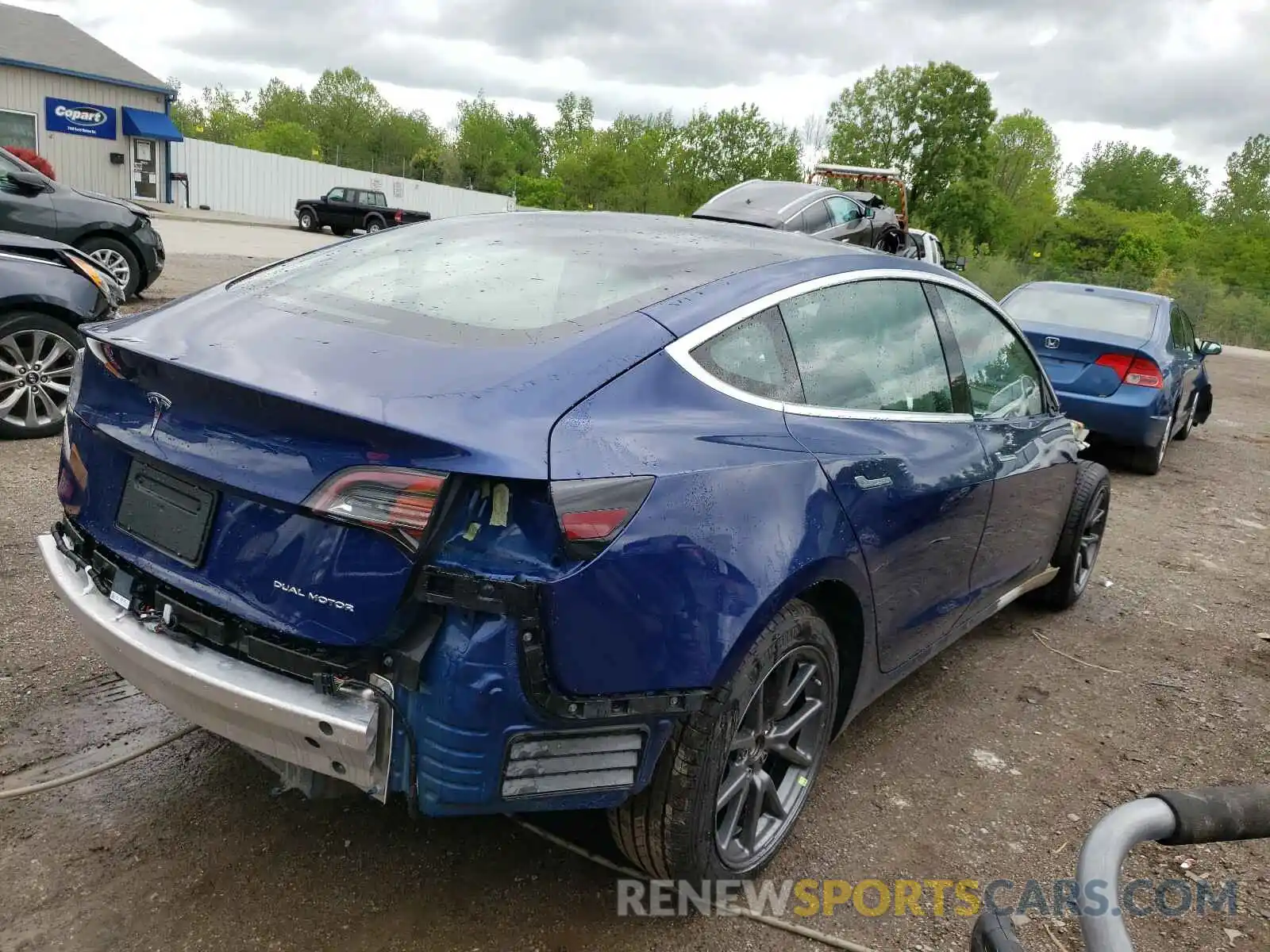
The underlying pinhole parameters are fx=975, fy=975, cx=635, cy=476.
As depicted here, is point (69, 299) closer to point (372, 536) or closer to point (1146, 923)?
point (372, 536)

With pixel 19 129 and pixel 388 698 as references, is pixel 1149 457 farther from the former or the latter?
pixel 19 129

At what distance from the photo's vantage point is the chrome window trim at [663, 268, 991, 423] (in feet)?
7.70

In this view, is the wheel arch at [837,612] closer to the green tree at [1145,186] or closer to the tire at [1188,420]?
the tire at [1188,420]

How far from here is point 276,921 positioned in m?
2.30

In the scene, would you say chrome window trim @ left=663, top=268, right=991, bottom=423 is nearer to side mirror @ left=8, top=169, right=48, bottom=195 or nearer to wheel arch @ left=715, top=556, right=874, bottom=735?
wheel arch @ left=715, top=556, right=874, bottom=735

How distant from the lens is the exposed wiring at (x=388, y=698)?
6.44ft

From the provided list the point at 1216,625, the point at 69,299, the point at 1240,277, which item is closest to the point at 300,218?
the point at 69,299

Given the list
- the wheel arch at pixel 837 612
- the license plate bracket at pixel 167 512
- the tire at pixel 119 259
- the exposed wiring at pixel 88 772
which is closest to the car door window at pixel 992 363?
the wheel arch at pixel 837 612

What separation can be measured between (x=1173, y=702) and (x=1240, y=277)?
5943 cm

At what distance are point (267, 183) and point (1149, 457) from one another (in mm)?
41140

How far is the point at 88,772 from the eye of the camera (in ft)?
9.27

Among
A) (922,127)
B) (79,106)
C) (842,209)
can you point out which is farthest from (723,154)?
(842,209)

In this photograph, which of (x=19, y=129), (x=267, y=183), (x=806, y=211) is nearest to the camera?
(x=806, y=211)

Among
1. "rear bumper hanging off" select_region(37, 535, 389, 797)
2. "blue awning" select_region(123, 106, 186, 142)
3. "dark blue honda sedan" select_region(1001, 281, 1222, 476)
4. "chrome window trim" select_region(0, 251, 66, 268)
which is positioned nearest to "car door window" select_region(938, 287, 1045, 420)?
"rear bumper hanging off" select_region(37, 535, 389, 797)
